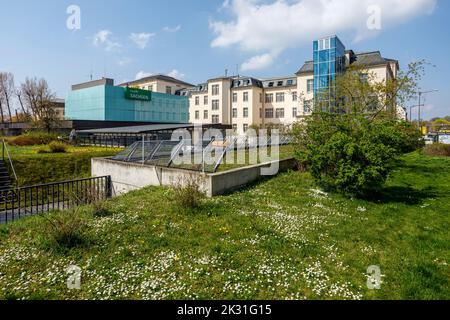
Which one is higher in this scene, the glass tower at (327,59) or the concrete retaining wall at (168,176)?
the glass tower at (327,59)

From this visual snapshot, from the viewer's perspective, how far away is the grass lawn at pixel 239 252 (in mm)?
4367

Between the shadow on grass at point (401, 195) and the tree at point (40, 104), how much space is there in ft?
128

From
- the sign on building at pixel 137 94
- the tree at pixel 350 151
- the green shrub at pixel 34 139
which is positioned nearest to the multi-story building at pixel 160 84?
the sign on building at pixel 137 94

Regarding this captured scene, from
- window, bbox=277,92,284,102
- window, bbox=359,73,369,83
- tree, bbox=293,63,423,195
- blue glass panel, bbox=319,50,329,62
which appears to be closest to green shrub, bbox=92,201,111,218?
tree, bbox=293,63,423,195

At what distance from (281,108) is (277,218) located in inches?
2082

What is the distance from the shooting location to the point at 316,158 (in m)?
9.98

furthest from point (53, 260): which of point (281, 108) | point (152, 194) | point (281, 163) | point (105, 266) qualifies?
point (281, 108)

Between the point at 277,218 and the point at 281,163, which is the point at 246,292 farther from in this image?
the point at 281,163

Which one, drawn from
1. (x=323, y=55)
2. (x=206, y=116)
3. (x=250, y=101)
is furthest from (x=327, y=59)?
(x=206, y=116)

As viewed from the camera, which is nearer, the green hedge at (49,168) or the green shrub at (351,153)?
the green shrub at (351,153)

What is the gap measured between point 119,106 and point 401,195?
53186mm

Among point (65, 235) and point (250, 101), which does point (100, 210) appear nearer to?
point (65, 235)

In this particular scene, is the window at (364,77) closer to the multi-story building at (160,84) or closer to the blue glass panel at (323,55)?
the blue glass panel at (323,55)

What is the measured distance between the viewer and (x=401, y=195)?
10508mm
